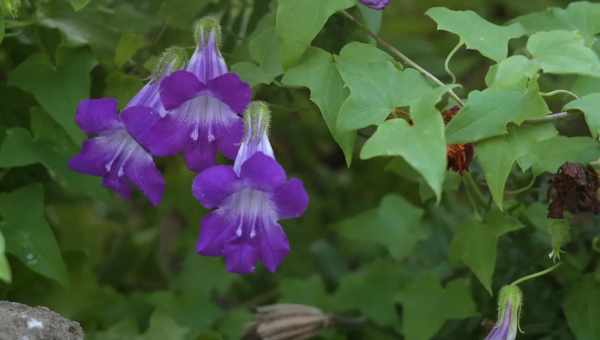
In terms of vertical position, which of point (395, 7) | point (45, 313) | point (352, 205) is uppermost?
point (45, 313)

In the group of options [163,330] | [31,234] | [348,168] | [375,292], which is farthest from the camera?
[375,292]

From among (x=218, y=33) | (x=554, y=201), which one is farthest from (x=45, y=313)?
(x=554, y=201)

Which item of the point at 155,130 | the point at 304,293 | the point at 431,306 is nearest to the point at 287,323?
the point at 304,293

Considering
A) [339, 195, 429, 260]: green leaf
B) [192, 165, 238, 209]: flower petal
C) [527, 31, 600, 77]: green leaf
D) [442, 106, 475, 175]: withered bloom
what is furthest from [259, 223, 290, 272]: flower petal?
[339, 195, 429, 260]: green leaf

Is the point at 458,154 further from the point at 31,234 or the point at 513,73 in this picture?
the point at 31,234

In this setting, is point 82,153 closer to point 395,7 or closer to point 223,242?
point 223,242

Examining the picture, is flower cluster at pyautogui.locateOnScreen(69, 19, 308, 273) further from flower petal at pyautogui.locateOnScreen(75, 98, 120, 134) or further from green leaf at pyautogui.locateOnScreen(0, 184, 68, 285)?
green leaf at pyautogui.locateOnScreen(0, 184, 68, 285)

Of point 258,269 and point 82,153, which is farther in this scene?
point 258,269
